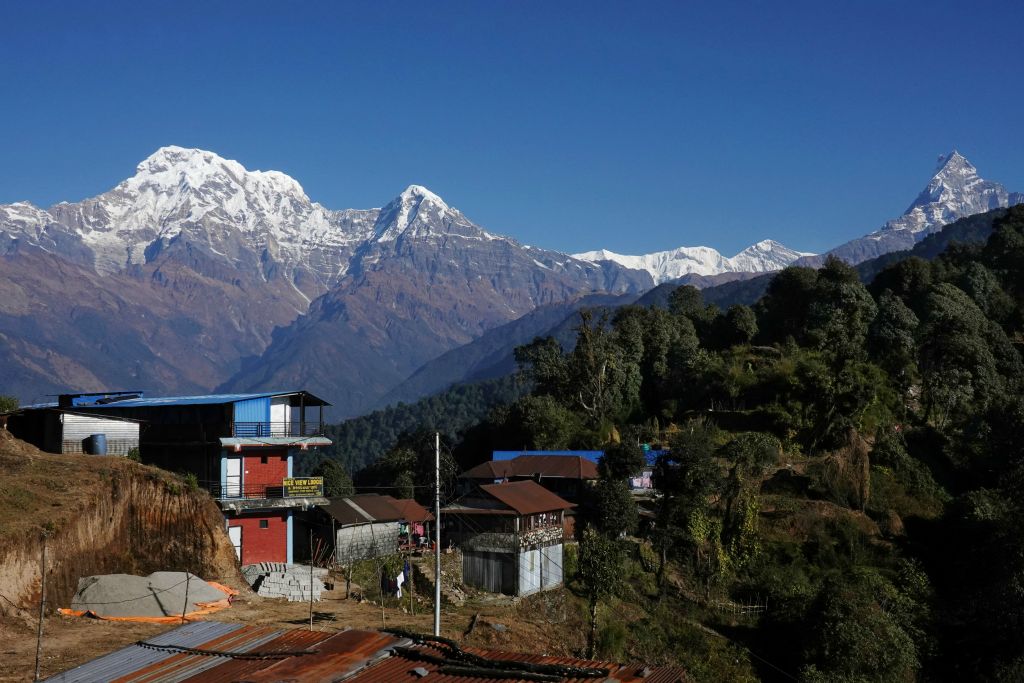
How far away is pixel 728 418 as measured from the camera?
60656 millimetres

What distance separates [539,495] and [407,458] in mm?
23651

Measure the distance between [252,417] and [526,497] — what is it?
1222cm

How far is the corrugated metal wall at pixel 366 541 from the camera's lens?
42.6 m

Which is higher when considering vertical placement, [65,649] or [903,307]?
[903,307]

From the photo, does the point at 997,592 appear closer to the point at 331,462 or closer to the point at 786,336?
the point at 786,336

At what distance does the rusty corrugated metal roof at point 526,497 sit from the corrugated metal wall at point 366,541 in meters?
4.72

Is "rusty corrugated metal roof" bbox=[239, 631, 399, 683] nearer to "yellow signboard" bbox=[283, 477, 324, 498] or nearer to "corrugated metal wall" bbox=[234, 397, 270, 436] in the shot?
"yellow signboard" bbox=[283, 477, 324, 498]

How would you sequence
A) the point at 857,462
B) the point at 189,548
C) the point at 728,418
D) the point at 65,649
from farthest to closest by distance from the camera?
1. the point at 728,418
2. the point at 857,462
3. the point at 189,548
4. the point at 65,649

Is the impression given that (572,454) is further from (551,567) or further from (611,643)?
(611,643)

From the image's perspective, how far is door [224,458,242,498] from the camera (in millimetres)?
41188

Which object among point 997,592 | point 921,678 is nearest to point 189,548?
point 921,678

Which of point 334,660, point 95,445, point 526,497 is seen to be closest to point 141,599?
point 334,660

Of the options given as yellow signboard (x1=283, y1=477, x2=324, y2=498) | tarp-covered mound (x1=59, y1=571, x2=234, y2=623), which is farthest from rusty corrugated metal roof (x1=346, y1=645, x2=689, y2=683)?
yellow signboard (x1=283, y1=477, x2=324, y2=498)

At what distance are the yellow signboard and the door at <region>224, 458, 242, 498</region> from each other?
1833 millimetres
